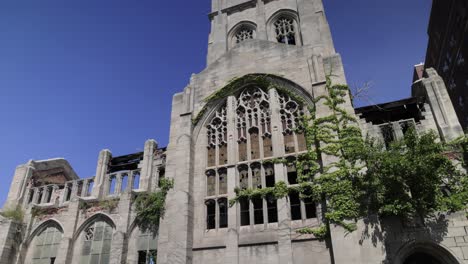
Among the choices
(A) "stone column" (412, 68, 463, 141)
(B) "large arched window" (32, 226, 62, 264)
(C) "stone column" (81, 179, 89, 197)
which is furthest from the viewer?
(C) "stone column" (81, 179, 89, 197)

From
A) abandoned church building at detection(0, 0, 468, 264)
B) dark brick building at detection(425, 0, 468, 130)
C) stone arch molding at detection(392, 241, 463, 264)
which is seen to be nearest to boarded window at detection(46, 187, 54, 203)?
abandoned church building at detection(0, 0, 468, 264)

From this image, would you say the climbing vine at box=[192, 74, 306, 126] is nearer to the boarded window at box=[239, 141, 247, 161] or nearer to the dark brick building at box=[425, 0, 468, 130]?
the boarded window at box=[239, 141, 247, 161]

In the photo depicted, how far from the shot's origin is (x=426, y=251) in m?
14.2

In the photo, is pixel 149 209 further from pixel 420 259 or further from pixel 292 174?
pixel 420 259

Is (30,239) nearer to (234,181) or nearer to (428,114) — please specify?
(234,181)

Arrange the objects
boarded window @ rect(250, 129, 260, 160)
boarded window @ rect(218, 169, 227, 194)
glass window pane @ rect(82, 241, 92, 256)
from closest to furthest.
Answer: boarded window @ rect(218, 169, 227, 194)
boarded window @ rect(250, 129, 260, 160)
glass window pane @ rect(82, 241, 92, 256)

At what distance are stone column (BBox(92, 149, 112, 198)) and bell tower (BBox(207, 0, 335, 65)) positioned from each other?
12279mm

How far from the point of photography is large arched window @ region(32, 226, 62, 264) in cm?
2316

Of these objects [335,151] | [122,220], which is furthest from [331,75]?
[122,220]

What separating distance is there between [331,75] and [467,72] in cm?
1706

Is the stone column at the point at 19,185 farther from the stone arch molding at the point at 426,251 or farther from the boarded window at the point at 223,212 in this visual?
the stone arch molding at the point at 426,251

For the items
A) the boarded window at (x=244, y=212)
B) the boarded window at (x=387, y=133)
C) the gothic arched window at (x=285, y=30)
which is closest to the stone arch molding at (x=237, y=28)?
the gothic arched window at (x=285, y=30)

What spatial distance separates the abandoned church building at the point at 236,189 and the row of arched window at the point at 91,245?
71mm

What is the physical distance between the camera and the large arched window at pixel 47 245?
2316 cm
